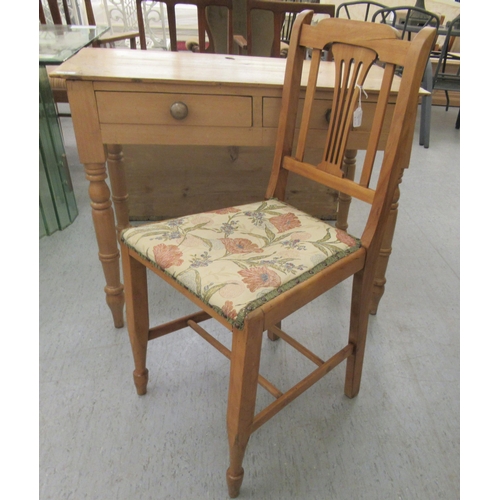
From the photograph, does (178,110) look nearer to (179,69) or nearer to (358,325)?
(179,69)

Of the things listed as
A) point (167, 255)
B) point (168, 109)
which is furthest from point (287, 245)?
point (168, 109)

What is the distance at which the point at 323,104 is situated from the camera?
1.11 m

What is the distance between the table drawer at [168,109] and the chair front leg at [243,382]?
597mm

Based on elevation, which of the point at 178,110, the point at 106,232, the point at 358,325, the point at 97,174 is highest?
the point at 178,110

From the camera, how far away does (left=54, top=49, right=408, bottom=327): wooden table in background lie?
101 cm

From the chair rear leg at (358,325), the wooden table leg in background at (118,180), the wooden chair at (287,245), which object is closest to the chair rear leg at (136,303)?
the wooden chair at (287,245)

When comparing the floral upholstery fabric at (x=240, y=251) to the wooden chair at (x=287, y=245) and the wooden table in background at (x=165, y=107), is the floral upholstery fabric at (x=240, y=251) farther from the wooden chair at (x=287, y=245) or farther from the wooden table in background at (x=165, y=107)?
the wooden table in background at (x=165, y=107)

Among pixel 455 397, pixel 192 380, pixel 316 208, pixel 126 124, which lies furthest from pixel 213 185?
pixel 455 397

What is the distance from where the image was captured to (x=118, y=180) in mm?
1549

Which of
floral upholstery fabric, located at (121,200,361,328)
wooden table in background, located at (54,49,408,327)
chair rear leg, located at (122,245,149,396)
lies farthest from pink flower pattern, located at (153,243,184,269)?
wooden table in background, located at (54,49,408,327)

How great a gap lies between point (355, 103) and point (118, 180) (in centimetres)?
96

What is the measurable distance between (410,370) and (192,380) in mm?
657

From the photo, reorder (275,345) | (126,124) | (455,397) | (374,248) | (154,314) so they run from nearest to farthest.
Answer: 1. (374,248)
2. (126,124)
3. (455,397)
4. (275,345)
5. (154,314)

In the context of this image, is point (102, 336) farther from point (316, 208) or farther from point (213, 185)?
point (316, 208)
